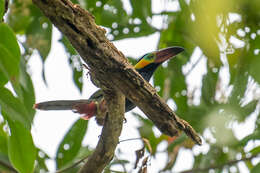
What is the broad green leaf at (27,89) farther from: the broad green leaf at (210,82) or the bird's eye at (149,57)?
the broad green leaf at (210,82)

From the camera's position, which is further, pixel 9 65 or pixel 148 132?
pixel 148 132

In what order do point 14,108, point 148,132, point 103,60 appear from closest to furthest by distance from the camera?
point 14,108 < point 103,60 < point 148,132

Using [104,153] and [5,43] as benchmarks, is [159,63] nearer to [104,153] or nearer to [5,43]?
[104,153]

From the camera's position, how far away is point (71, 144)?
3.99 meters

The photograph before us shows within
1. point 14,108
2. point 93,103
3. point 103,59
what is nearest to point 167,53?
point 93,103

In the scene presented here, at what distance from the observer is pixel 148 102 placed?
8.33ft

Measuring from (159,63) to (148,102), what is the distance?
58.1 inches

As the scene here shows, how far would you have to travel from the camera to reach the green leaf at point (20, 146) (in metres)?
2.09

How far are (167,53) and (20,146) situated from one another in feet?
6.21

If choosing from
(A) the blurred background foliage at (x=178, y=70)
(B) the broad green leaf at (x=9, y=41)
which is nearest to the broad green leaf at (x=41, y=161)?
(A) the blurred background foliage at (x=178, y=70)

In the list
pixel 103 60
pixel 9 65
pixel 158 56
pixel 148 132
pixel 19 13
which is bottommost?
pixel 9 65

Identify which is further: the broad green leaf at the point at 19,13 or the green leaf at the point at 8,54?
the broad green leaf at the point at 19,13

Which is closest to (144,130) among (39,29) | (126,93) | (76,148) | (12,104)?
(76,148)

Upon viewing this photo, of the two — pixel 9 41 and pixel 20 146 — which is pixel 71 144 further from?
pixel 9 41
